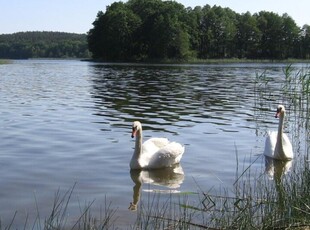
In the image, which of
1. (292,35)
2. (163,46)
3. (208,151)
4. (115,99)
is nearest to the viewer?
(208,151)

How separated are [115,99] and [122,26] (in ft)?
272

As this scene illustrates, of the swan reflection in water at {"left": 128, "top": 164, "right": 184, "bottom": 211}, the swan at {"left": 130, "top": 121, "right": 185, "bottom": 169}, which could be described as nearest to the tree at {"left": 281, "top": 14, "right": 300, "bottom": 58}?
the swan at {"left": 130, "top": 121, "right": 185, "bottom": 169}

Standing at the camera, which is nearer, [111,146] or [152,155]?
Answer: [152,155]

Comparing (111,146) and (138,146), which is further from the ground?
(138,146)

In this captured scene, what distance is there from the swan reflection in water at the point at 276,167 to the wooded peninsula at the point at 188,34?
89.6 m

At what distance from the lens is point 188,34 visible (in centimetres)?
11031

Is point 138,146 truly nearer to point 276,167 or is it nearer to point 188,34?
point 276,167

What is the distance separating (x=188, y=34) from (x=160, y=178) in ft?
333

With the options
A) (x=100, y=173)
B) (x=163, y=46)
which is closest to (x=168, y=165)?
(x=100, y=173)

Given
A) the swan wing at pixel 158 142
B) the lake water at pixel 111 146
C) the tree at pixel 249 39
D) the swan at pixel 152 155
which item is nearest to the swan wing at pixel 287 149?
the lake water at pixel 111 146

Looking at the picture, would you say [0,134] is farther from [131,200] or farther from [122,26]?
[122,26]

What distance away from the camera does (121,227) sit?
744 centimetres

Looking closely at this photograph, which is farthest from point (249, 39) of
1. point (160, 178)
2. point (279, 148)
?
point (160, 178)

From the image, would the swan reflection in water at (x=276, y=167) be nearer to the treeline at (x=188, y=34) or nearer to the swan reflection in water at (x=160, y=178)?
the swan reflection in water at (x=160, y=178)
